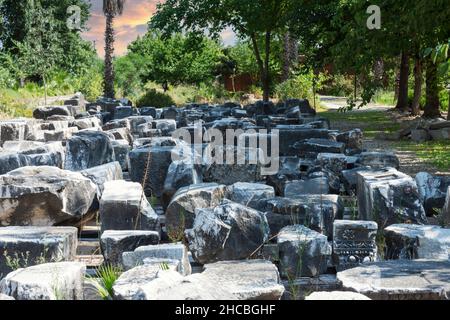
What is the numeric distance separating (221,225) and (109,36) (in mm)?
25768

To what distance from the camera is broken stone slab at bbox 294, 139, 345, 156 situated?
10.8 m

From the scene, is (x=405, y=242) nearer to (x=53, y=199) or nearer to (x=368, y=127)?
(x=53, y=199)

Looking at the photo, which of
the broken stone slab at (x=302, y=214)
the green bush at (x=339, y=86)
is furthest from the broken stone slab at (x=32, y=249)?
the green bush at (x=339, y=86)

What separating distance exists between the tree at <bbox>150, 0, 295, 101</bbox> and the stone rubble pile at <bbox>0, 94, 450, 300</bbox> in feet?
55.4

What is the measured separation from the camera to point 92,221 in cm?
771

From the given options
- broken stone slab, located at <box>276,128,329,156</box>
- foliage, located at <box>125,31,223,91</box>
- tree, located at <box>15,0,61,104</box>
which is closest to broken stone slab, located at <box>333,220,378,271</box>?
broken stone slab, located at <box>276,128,329,156</box>

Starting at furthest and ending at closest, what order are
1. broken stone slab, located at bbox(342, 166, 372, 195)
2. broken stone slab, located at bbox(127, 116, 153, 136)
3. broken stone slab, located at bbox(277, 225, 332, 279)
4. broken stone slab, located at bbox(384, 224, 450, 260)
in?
broken stone slab, located at bbox(127, 116, 153, 136)
broken stone slab, located at bbox(342, 166, 372, 195)
broken stone slab, located at bbox(277, 225, 332, 279)
broken stone slab, located at bbox(384, 224, 450, 260)

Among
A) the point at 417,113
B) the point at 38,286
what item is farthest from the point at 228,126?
the point at 417,113

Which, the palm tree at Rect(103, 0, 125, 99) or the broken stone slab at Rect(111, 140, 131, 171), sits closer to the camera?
the broken stone slab at Rect(111, 140, 131, 171)

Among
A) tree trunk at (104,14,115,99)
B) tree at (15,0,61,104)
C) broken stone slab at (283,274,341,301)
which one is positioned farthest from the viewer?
tree at (15,0,61,104)

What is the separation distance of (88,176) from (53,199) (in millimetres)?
1104

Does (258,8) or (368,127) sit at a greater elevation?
(258,8)

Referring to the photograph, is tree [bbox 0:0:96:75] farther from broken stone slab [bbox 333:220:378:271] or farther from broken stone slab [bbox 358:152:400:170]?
broken stone slab [bbox 333:220:378:271]
